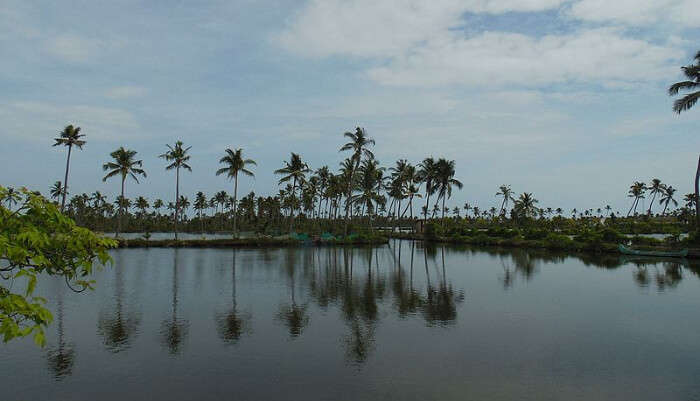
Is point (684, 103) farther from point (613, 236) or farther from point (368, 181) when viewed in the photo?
point (368, 181)

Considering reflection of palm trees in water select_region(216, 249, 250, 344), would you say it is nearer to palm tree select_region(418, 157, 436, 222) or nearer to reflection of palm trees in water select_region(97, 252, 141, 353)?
reflection of palm trees in water select_region(97, 252, 141, 353)

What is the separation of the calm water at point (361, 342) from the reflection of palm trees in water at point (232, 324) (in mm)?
46

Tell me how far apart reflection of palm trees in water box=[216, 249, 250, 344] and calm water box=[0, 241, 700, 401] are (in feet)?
0.15

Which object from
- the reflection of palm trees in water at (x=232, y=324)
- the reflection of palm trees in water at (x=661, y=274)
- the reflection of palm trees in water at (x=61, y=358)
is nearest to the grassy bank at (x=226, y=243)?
the reflection of palm trees in water at (x=661, y=274)

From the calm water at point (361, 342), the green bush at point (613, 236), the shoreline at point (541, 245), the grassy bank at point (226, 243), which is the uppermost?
the green bush at point (613, 236)

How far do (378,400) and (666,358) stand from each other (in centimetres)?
957

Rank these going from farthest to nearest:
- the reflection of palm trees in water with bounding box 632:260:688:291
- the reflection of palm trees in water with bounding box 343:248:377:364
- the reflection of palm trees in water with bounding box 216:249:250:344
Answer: the reflection of palm trees in water with bounding box 632:260:688:291, the reflection of palm trees in water with bounding box 216:249:250:344, the reflection of palm trees in water with bounding box 343:248:377:364

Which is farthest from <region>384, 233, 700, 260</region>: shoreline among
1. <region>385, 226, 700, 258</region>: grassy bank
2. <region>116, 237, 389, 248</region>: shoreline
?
<region>116, 237, 389, 248</region>: shoreline

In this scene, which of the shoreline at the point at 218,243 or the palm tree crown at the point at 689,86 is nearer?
the palm tree crown at the point at 689,86

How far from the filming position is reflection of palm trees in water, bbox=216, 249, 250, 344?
1596cm

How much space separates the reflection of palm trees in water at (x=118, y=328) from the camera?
14.8m

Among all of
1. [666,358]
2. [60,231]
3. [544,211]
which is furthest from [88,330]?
[544,211]

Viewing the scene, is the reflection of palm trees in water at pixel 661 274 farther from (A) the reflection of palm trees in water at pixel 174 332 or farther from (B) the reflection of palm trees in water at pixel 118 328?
(B) the reflection of palm trees in water at pixel 118 328

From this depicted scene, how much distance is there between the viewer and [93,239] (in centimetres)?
504
